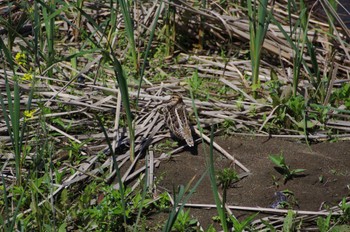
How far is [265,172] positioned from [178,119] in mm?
720

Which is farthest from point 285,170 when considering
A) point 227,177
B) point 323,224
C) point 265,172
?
point 323,224

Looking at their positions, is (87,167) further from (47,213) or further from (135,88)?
(135,88)

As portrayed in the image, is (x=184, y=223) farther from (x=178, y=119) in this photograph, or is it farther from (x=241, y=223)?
(x=178, y=119)

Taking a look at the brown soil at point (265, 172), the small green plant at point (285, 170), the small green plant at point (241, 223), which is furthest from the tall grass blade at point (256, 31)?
the small green plant at point (241, 223)

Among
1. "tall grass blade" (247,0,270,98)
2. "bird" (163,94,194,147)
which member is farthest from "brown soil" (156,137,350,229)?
"tall grass blade" (247,0,270,98)

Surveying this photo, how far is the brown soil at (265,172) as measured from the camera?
15.8ft

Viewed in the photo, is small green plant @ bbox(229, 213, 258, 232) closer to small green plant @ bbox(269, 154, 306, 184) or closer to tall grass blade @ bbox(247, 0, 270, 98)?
small green plant @ bbox(269, 154, 306, 184)

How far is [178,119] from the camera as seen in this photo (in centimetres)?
529

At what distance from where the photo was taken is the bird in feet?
17.2

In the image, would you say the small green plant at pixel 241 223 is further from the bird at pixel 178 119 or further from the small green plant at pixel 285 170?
the bird at pixel 178 119

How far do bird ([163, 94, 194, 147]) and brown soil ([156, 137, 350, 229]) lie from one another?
16 cm

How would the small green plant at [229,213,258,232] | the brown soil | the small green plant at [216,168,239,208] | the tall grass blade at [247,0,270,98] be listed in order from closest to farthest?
the small green plant at [229,213,258,232]
the brown soil
the small green plant at [216,168,239,208]
the tall grass blade at [247,0,270,98]

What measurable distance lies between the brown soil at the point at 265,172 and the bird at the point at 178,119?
6.2 inches

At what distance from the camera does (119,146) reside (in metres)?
5.38
